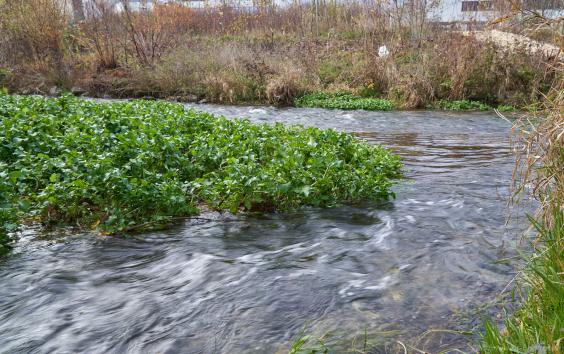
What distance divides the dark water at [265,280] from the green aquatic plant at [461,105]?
975cm

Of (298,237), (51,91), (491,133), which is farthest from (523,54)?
(51,91)

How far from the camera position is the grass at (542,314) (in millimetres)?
2725

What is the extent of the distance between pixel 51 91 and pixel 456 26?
14390 mm

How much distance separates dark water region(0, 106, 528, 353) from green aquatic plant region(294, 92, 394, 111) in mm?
9778

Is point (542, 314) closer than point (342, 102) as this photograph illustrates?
Yes

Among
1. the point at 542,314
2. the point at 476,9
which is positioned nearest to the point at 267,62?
the point at 476,9

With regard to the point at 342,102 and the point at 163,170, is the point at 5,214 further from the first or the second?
the point at 342,102

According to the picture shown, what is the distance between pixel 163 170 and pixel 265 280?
2626 mm

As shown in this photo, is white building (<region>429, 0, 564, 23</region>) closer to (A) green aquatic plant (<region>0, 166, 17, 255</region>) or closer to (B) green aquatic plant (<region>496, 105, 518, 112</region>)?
(B) green aquatic plant (<region>496, 105, 518, 112</region>)


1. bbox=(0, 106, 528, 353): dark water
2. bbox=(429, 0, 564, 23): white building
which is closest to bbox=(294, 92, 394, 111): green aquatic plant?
bbox=(429, 0, 564, 23): white building

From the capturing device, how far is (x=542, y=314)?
121 inches

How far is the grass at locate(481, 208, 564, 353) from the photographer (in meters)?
2.72

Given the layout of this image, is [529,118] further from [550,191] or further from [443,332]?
[443,332]

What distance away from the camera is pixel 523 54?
53.2 ft
